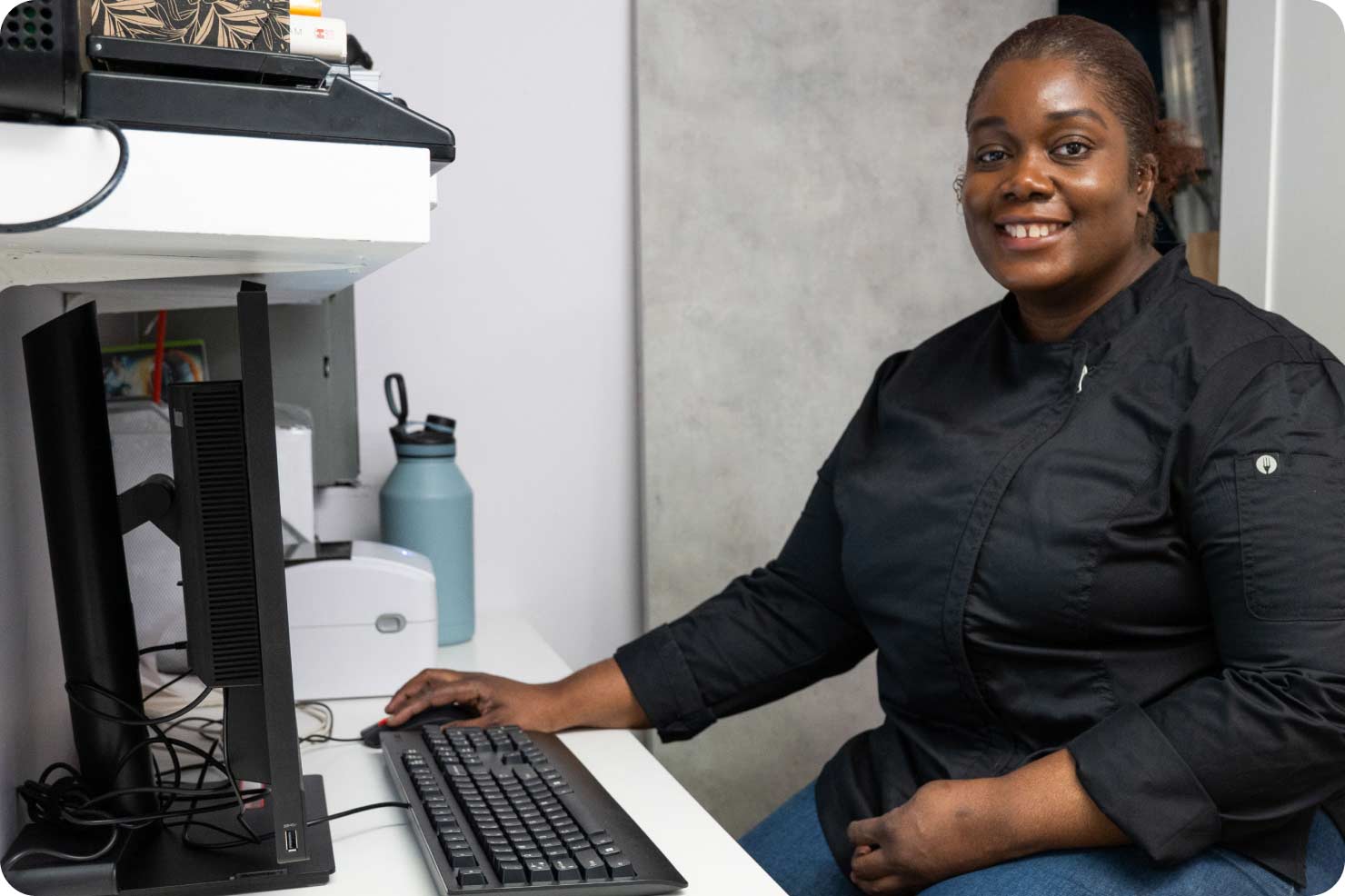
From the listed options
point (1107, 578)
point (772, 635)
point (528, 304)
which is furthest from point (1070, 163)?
point (528, 304)

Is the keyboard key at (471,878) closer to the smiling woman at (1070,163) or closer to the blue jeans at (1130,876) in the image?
the blue jeans at (1130,876)

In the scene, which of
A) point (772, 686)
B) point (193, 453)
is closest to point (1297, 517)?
point (772, 686)

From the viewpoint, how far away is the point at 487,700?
1487mm

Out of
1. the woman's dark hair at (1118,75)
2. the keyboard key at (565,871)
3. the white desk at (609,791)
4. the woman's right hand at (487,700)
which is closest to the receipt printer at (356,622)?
the white desk at (609,791)

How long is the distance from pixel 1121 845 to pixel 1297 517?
35cm

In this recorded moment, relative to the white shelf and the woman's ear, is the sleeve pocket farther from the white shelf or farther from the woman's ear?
the white shelf

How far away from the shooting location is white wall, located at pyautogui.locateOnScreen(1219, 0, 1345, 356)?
5.54 feet

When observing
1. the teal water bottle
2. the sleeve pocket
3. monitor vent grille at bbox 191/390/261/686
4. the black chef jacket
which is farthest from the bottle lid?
the sleeve pocket

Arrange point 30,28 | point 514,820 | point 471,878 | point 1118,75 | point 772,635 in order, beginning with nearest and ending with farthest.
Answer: point 30,28 < point 471,878 < point 514,820 < point 1118,75 < point 772,635

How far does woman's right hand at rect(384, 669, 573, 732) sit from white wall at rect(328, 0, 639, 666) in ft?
2.59

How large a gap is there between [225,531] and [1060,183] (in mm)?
949

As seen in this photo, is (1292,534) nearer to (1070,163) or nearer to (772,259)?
(1070,163)

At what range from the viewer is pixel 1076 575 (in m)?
1.27

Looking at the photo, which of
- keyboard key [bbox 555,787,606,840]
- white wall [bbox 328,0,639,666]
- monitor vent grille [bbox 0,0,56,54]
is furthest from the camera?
white wall [bbox 328,0,639,666]
